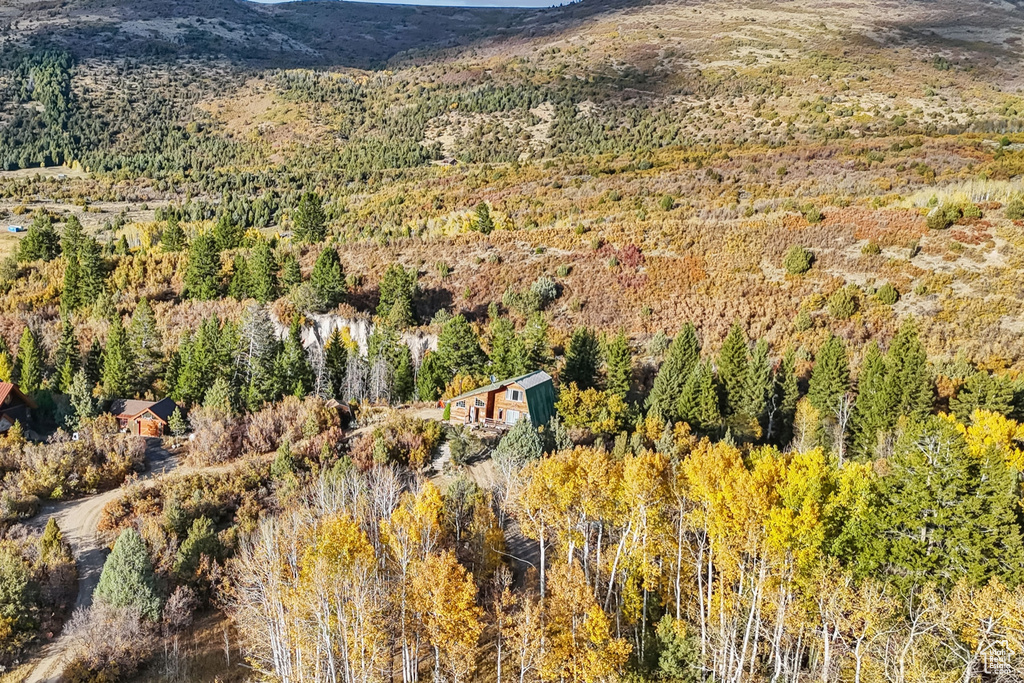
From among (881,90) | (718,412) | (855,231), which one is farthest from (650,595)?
(881,90)

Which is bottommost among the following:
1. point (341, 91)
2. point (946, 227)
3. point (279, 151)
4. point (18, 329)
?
point (18, 329)

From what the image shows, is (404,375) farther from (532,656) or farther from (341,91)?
(341,91)

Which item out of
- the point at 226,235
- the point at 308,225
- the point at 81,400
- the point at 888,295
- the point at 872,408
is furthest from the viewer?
the point at 308,225

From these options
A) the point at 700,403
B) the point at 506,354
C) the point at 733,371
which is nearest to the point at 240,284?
the point at 506,354

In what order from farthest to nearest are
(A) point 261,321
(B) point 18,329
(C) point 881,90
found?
1. (C) point 881,90
2. (B) point 18,329
3. (A) point 261,321

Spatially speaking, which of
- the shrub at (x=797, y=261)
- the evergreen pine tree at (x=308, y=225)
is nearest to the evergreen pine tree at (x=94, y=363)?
the evergreen pine tree at (x=308, y=225)

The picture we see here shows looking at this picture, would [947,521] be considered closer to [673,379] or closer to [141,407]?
[673,379]
